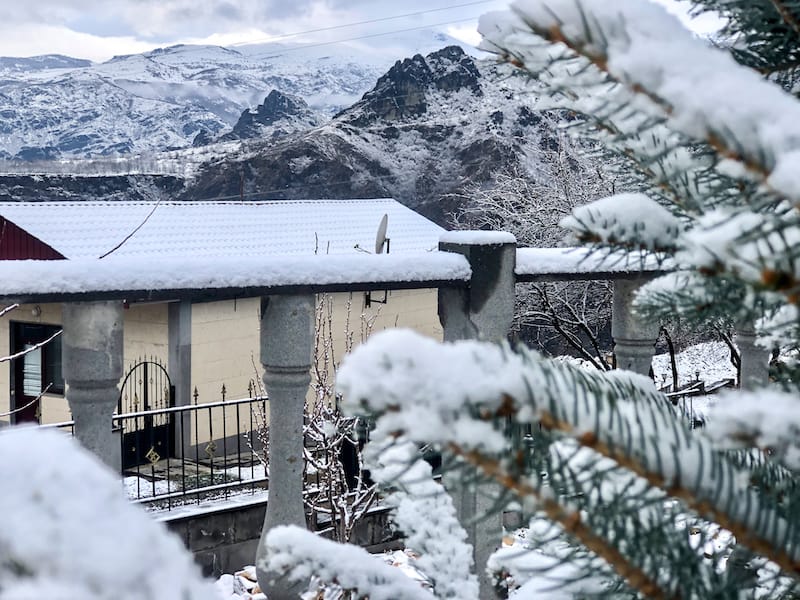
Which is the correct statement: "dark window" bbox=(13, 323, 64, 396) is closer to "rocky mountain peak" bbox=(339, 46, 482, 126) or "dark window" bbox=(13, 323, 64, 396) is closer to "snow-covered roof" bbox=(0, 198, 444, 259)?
"snow-covered roof" bbox=(0, 198, 444, 259)

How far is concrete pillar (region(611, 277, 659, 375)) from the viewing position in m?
2.85

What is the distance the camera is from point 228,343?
12109 mm

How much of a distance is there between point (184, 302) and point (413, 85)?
32.3 meters

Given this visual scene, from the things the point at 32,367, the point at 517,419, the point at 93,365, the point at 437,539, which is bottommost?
the point at 32,367

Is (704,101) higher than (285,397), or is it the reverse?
(704,101)

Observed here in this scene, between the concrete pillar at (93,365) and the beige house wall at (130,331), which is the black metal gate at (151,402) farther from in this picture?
the concrete pillar at (93,365)

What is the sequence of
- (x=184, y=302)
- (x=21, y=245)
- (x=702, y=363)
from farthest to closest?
1. (x=702, y=363)
2. (x=21, y=245)
3. (x=184, y=302)

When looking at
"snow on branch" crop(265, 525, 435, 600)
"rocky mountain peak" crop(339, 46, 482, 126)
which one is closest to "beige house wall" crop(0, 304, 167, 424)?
"snow on branch" crop(265, 525, 435, 600)

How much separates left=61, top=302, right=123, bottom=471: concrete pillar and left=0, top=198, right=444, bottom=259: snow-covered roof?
9.78 metres

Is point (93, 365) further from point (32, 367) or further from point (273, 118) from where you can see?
point (273, 118)

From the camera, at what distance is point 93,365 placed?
7.14 ft

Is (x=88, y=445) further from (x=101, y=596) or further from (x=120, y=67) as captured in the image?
(x=120, y=67)

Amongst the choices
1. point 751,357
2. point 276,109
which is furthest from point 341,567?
point 276,109

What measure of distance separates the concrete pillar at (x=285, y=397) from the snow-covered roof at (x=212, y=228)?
31.4 ft
